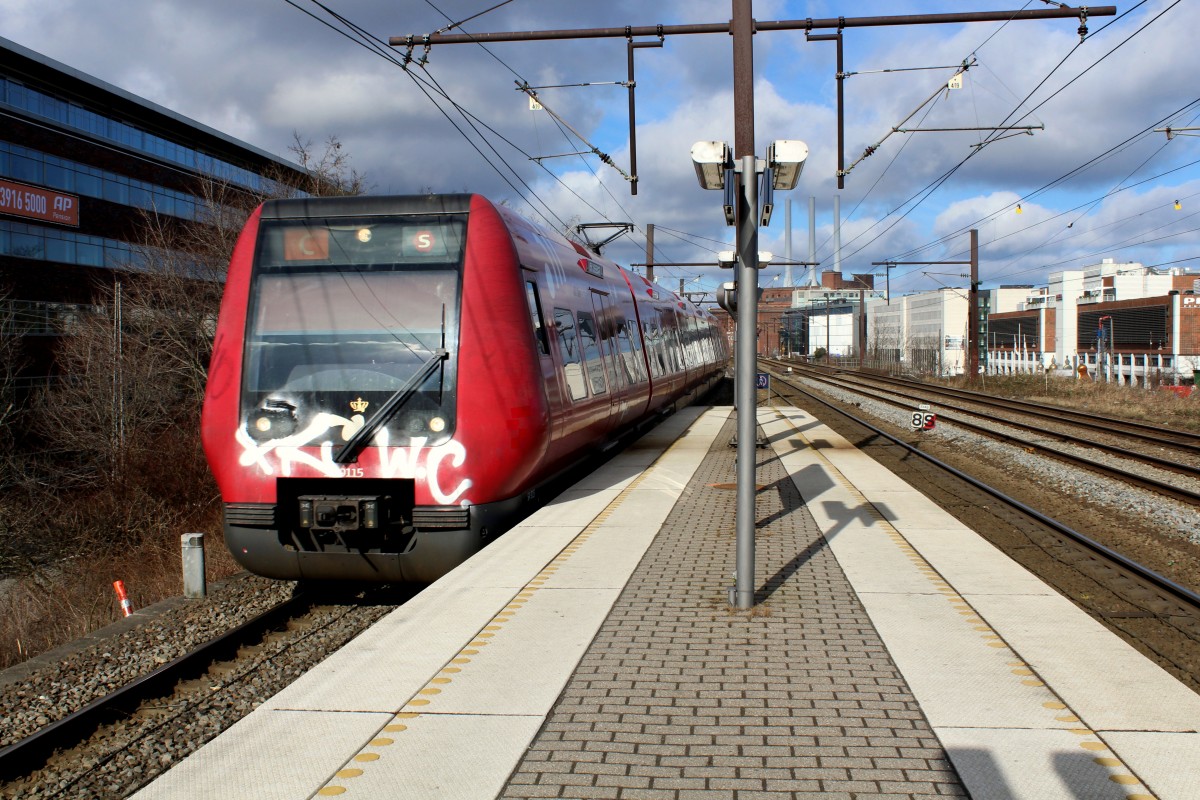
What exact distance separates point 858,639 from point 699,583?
5.26 feet

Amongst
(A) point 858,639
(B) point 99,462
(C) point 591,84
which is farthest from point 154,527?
(A) point 858,639

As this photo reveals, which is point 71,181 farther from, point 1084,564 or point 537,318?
point 1084,564

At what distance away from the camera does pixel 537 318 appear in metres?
8.91

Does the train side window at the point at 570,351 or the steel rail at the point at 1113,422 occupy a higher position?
the train side window at the point at 570,351

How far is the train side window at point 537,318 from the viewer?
8688 millimetres

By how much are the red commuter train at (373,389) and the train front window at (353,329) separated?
11 mm

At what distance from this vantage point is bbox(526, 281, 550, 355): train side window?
869 centimetres

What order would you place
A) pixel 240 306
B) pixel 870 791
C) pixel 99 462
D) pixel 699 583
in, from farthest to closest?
pixel 99 462
pixel 240 306
pixel 699 583
pixel 870 791

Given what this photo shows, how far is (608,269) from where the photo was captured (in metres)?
14.8

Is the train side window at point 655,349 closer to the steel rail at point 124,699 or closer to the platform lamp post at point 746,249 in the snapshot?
the platform lamp post at point 746,249

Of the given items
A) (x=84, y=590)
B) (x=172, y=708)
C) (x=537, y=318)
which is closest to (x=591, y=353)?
(x=537, y=318)

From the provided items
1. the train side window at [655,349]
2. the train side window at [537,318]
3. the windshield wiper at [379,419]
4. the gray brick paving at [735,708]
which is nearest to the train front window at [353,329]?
the windshield wiper at [379,419]

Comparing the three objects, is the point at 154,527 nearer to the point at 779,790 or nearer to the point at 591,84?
the point at 591,84

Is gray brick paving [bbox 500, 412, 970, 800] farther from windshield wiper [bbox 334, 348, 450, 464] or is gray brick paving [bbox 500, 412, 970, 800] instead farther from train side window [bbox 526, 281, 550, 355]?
train side window [bbox 526, 281, 550, 355]
